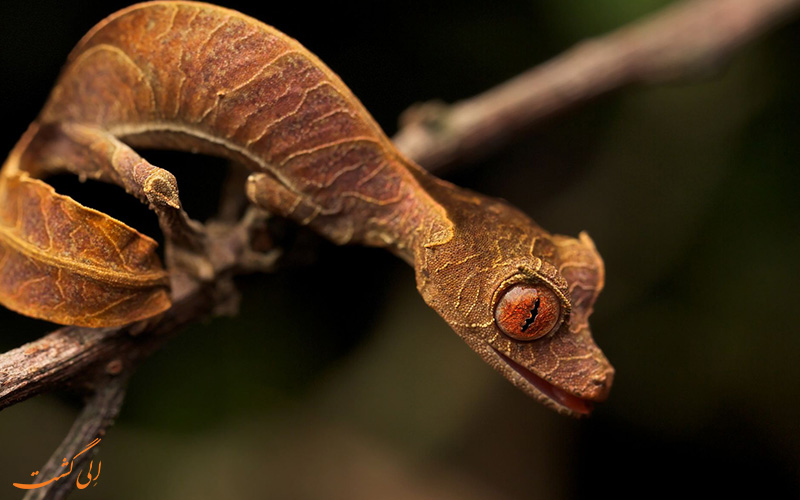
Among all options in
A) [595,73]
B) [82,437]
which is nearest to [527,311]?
[82,437]

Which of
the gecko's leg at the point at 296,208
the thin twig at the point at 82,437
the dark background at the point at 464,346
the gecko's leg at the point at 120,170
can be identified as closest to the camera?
the gecko's leg at the point at 120,170

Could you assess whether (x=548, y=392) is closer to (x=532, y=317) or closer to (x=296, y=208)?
(x=532, y=317)

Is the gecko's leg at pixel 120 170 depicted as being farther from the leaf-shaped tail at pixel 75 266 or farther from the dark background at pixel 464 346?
the dark background at pixel 464 346

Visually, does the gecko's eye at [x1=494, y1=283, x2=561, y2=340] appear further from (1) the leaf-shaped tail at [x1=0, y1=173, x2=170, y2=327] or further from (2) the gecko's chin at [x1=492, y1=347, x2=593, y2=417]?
(1) the leaf-shaped tail at [x1=0, y1=173, x2=170, y2=327]

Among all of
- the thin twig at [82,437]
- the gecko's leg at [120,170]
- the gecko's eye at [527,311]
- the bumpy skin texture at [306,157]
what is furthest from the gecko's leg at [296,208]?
the thin twig at [82,437]

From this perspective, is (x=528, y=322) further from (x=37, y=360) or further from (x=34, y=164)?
(x=34, y=164)

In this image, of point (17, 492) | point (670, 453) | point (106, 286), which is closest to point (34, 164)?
point (106, 286)
